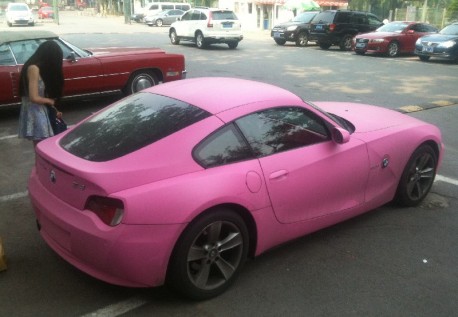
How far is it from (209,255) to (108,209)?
75cm

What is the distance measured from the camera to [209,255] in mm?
3105

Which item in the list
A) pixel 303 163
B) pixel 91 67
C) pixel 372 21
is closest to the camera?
pixel 303 163

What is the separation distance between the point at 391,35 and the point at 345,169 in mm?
17356

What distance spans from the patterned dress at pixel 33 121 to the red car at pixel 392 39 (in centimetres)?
1692

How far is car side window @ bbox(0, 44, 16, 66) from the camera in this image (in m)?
7.75

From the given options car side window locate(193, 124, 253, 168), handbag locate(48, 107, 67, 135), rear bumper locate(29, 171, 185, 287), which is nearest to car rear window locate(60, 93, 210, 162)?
car side window locate(193, 124, 253, 168)

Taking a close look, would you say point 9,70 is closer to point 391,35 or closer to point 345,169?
point 345,169

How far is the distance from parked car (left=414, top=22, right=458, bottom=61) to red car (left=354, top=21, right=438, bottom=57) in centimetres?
149

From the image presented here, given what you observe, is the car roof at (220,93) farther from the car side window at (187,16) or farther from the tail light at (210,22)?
the car side window at (187,16)

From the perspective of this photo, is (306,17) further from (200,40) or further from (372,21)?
(200,40)

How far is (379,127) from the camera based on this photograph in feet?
14.3

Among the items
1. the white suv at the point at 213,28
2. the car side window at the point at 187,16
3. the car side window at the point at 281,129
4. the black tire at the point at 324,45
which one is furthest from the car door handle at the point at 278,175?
the car side window at the point at 187,16

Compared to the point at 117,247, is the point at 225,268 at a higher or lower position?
lower

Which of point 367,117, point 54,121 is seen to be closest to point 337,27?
point 367,117
